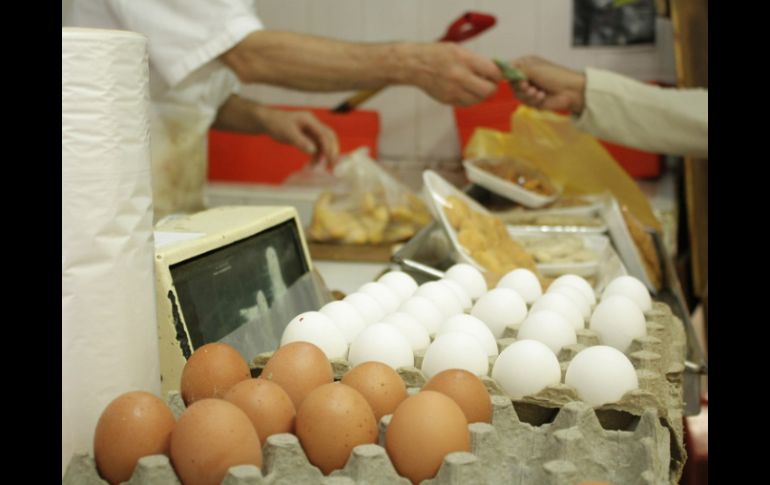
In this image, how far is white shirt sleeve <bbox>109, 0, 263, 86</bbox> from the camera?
8.79 ft

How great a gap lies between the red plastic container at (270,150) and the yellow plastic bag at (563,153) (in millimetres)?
1183

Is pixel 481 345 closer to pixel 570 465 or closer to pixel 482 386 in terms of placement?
pixel 482 386

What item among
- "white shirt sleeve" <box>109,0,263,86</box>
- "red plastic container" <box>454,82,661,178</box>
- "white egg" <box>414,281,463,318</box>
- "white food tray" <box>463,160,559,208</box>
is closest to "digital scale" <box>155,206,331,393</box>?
"white egg" <box>414,281,463,318</box>

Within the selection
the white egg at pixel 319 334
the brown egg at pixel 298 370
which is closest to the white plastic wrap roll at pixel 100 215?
the brown egg at pixel 298 370

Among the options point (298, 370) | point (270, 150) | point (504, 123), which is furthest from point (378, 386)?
point (270, 150)

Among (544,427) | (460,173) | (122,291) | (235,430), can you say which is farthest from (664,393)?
(460,173)

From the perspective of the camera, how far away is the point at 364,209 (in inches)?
126

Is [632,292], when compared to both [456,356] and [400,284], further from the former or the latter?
[456,356]

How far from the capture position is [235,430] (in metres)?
0.88

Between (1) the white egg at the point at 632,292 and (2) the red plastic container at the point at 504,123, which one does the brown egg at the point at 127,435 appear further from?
(2) the red plastic container at the point at 504,123

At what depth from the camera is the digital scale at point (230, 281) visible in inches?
48.0

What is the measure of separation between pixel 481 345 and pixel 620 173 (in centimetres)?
217

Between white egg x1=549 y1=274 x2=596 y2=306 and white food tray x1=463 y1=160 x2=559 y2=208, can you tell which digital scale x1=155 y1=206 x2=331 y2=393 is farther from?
white food tray x1=463 y1=160 x2=559 y2=208

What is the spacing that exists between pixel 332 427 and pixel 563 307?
0.63 metres
